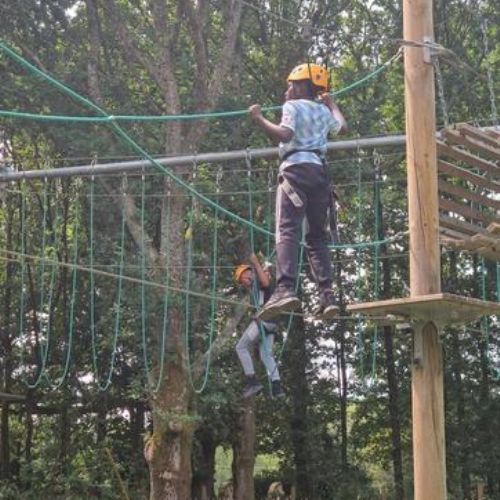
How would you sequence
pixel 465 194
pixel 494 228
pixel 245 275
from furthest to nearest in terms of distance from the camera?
1. pixel 245 275
2. pixel 465 194
3. pixel 494 228

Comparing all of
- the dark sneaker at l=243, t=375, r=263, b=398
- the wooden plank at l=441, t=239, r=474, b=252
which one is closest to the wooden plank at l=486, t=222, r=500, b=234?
the wooden plank at l=441, t=239, r=474, b=252

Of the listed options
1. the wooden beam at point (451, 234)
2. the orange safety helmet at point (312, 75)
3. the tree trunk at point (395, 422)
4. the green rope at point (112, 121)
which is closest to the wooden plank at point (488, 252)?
the wooden beam at point (451, 234)

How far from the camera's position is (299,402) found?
1512 centimetres

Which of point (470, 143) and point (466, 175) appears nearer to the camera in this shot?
point (470, 143)

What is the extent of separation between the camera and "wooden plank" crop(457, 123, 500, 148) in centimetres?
425

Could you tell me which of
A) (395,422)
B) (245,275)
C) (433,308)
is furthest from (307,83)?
(395,422)

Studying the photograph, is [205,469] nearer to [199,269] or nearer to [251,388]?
[199,269]

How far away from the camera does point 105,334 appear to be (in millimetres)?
12188

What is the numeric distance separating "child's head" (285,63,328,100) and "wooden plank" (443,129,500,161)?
695 mm

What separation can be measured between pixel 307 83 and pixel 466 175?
100 centimetres

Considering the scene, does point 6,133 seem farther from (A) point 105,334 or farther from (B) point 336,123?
(B) point 336,123

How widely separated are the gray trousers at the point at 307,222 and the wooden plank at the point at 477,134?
0.75m

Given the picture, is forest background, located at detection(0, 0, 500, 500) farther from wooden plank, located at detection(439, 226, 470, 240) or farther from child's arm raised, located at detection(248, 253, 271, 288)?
wooden plank, located at detection(439, 226, 470, 240)

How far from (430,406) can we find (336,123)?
4.21 ft
